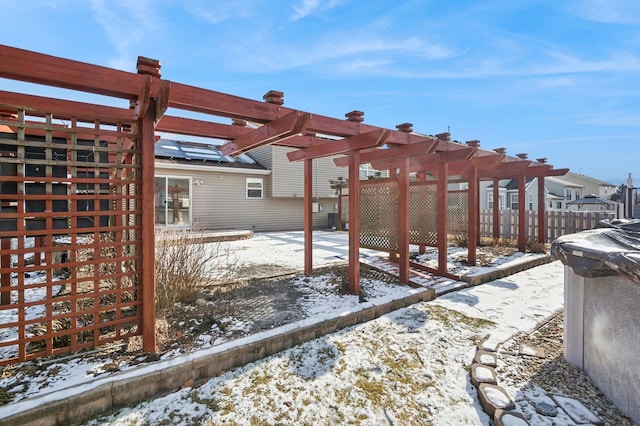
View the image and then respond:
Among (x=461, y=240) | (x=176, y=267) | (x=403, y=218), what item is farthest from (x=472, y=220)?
(x=176, y=267)

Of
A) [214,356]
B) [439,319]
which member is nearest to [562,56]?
[439,319]

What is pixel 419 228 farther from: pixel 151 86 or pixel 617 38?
pixel 617 38

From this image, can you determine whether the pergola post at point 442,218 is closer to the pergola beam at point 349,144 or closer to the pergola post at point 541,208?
the pergola beam at point 349,144

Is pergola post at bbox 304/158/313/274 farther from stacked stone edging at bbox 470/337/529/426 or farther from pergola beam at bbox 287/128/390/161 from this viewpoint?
stacked stone edging at bbox 470/337/529/426

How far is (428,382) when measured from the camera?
2334 mm

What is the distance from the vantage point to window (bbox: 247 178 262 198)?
12.7 metres

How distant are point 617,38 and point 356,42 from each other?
7.00 meters

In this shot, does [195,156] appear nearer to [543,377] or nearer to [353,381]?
[353,381]

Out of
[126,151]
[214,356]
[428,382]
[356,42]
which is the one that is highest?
[356,42]

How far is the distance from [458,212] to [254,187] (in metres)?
8.45

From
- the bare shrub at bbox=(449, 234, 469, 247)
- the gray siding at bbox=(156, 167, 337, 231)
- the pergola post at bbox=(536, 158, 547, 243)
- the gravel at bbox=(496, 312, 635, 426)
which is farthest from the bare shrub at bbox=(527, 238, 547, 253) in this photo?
the gray siding at bbox=(156, 167, 337, 231)

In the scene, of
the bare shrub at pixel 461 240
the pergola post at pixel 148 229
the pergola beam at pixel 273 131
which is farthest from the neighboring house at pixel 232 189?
the pergola post at pixel 148 229

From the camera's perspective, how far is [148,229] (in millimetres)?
2525

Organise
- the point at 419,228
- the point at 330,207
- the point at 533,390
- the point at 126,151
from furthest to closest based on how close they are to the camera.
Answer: the point at 330,207 → the point at 419,228 → the point at 126,151 → the point at 533,390
